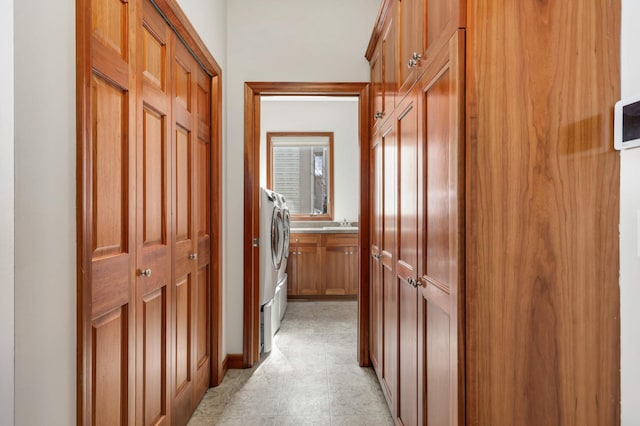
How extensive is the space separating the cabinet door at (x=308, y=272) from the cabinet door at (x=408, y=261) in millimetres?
2794

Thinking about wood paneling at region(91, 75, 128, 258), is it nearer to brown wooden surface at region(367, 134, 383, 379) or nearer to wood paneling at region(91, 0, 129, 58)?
wood paneling at region(91, 0, 129, 58)

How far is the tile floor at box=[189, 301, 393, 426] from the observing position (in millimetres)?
2135

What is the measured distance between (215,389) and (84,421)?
1481mm

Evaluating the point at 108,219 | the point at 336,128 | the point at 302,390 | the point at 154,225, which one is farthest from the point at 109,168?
the point at 336,128

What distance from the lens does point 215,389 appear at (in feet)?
8.16

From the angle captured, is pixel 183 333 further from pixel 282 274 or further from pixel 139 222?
pixel 282 274

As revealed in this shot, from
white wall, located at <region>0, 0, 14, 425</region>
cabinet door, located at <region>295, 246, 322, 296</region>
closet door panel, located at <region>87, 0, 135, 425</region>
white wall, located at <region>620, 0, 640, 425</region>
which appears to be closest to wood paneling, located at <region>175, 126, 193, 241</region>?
closet door panel, located at <region>87, 0, 135, 425</region>

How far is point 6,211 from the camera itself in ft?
2.69

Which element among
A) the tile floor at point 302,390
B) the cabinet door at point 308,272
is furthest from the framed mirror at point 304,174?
the tile floor at point 302,390

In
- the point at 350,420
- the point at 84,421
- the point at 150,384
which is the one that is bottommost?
the point at 350,420

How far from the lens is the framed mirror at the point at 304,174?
5234 mm

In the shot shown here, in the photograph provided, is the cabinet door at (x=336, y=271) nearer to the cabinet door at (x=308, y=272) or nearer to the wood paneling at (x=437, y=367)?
the cabinet door at (x=308, y=272)

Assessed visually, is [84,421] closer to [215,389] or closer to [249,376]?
[215,389]

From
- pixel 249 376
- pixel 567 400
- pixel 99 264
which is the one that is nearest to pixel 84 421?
pixel 99 264
